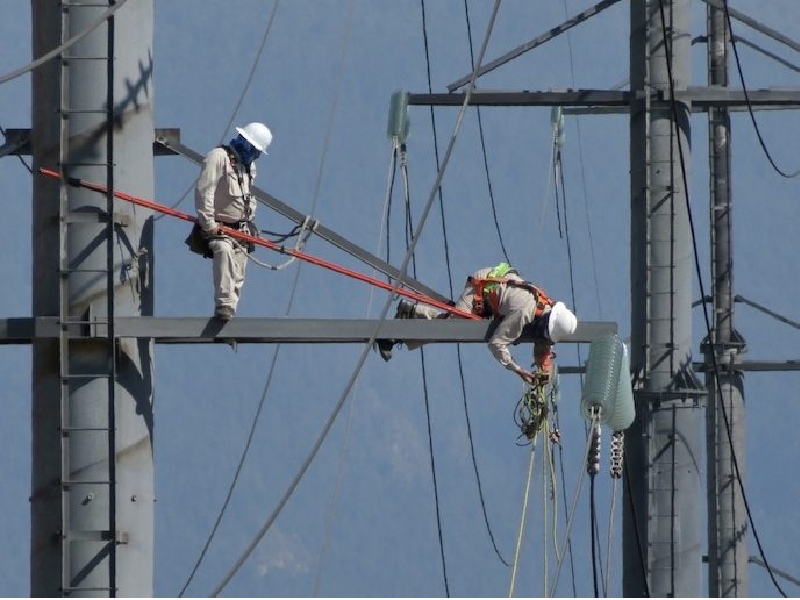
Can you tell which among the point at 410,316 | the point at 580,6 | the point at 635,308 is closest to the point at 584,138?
the point at 580,6

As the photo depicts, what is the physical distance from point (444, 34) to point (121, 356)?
295 ft

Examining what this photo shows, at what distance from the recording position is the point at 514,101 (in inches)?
1115

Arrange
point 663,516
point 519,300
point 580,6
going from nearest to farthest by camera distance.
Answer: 1. point 519,300
2. point 663,516
3. point 580,6

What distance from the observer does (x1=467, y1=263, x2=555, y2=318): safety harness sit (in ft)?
63.4

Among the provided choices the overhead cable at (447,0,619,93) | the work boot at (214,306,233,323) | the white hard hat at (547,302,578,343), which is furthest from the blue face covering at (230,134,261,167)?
the overhead cable at (447,0,619,93)

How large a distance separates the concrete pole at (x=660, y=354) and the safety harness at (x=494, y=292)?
8.39 meters

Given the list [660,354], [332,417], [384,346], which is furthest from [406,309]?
[660,354]

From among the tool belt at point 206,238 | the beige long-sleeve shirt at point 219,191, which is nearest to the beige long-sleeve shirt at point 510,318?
the tool belt at point 206,238

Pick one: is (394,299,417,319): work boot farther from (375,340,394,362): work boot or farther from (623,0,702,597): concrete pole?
(623,0,702,597): concrete pole

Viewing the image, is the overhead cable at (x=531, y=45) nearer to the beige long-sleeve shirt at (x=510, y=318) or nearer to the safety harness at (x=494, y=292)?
the safety harness at (x=494, y=292)

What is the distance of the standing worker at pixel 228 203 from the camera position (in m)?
18.0

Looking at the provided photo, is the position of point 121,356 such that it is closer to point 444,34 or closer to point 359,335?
point 359,335

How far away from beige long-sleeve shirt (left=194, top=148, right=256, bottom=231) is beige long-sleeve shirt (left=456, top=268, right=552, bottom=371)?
7.11 ft

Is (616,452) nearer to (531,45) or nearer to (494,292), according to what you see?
(494,292)
